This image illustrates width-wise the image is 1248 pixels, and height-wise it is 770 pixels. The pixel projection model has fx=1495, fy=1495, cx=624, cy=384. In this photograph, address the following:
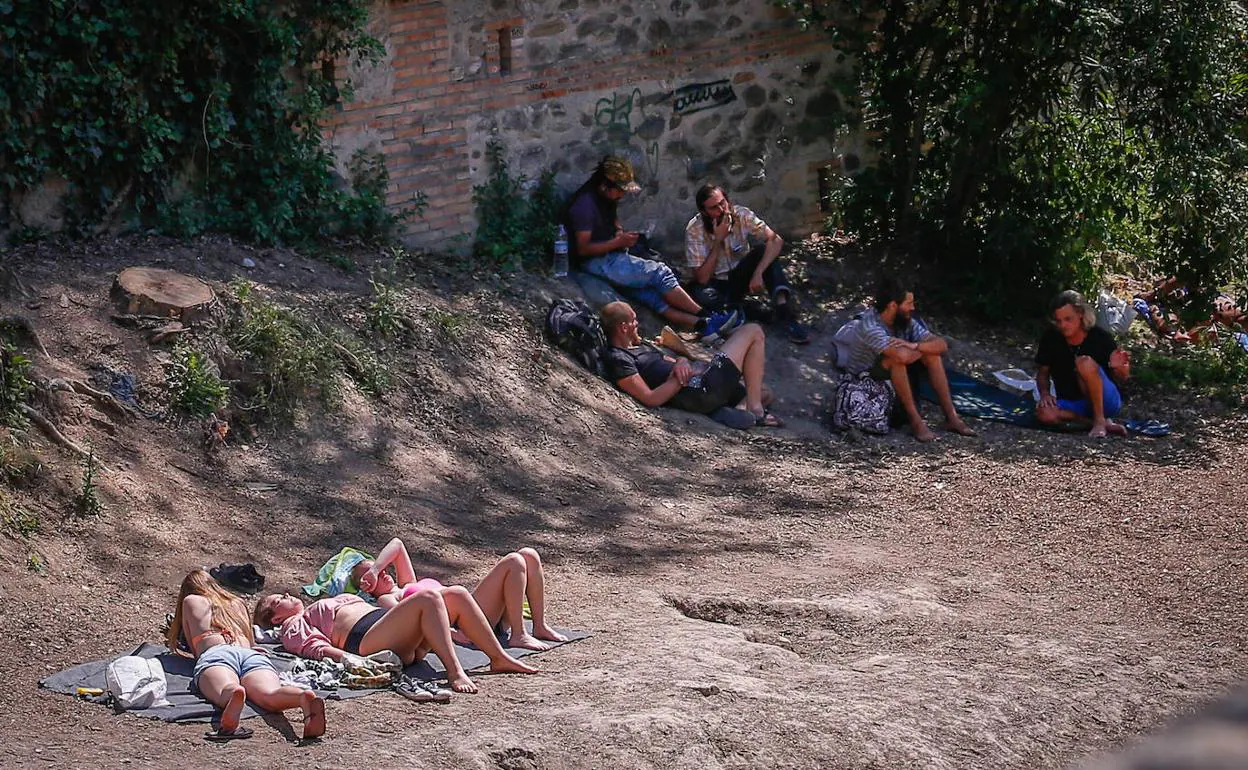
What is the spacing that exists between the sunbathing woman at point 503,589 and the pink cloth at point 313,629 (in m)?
0.20

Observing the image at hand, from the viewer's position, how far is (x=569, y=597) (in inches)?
273

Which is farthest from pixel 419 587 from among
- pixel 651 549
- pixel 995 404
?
pixel 995 404

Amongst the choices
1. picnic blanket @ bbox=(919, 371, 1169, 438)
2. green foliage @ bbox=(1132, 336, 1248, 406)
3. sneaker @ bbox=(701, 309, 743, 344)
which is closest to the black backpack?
sneaker @ bbox=(701, 309, 743, 344)

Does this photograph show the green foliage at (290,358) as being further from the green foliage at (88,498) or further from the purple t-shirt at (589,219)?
the purple t-shirt at (589,219)

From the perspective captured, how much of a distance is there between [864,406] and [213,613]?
542cm

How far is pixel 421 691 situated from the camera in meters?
5.50

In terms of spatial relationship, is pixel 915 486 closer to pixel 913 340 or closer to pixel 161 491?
pixel 913 340

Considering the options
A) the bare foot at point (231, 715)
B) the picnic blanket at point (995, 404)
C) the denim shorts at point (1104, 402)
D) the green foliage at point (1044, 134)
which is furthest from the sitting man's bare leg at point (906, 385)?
the bare foot at point (231, 715)

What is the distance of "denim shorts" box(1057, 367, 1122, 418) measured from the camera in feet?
32.8

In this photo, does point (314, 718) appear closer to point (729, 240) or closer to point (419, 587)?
point (419, 587)

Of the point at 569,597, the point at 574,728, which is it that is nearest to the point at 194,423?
the point at 569,597

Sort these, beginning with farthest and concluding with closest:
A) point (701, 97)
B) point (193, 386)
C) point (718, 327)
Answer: point (701, 97)
point (718, 327)
point (193, 386)

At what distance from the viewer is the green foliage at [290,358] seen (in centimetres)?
832

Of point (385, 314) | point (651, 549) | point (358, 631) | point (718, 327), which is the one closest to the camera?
point (358, 631)
